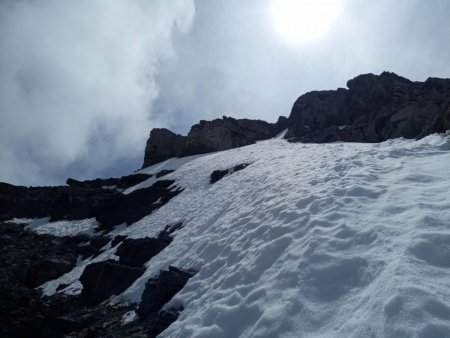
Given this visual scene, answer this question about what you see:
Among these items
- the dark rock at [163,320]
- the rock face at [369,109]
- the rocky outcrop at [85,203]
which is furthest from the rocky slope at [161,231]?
the rock face at [369,109]

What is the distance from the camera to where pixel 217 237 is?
15.1m

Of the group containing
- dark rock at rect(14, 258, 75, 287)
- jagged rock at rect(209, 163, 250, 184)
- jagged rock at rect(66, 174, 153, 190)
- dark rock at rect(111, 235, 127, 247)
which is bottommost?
dark rock at rect(14, 258, 75, 287)

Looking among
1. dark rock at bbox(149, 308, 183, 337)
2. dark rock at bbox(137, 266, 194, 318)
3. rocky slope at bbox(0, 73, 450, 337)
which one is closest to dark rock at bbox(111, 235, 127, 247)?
rocky slope at bbox(0, 73, 450, 337)

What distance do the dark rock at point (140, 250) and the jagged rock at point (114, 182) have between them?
1165 inches

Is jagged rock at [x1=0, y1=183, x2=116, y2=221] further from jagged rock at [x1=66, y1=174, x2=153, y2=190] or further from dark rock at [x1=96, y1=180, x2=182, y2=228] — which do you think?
jagged rock at [x1=66, y1=174, x2=153, y2=190]

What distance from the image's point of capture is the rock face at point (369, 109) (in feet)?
134

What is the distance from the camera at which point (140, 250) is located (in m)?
18.9

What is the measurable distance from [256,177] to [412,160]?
9395mm

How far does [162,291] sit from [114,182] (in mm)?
42326

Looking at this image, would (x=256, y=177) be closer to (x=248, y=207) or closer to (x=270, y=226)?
(x=248, y=207)

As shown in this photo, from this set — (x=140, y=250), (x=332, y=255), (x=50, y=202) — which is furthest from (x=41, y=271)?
(x=332, y=255)

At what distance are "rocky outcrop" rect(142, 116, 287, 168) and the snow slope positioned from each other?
38.4 m

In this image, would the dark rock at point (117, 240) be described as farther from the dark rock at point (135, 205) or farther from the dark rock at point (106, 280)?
the dark rock at point (106, 280)

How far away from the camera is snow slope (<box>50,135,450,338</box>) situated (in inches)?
269
